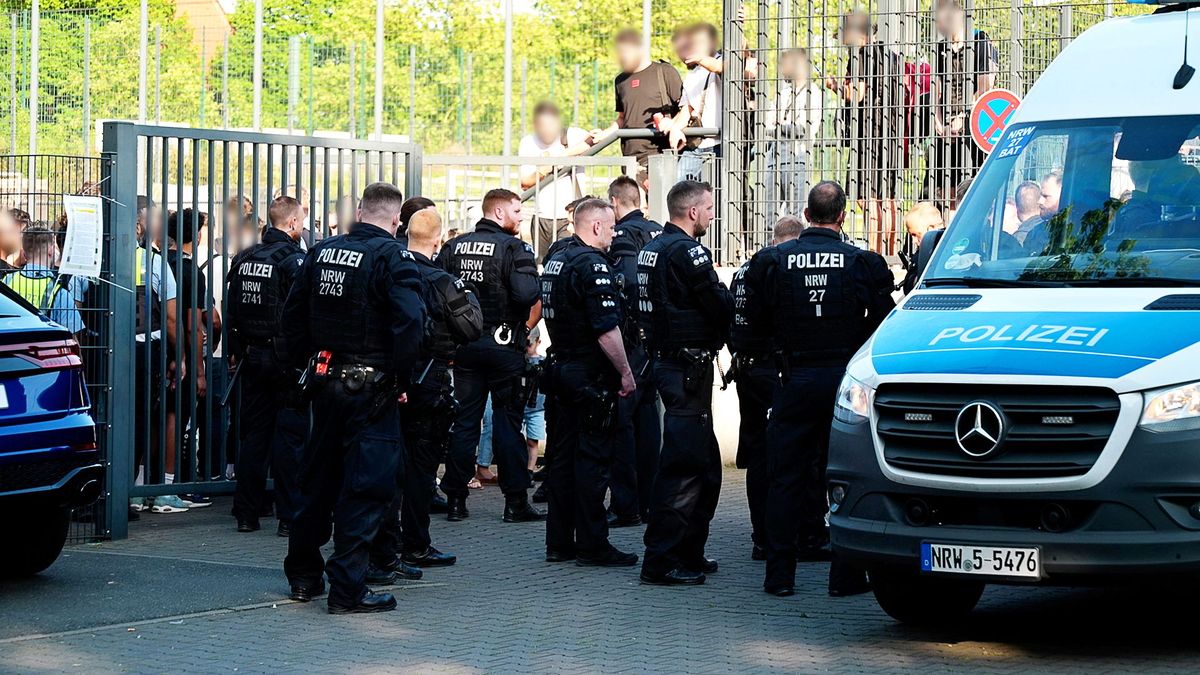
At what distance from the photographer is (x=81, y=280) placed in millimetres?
10352

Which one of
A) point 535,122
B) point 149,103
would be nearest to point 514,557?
point 535,122

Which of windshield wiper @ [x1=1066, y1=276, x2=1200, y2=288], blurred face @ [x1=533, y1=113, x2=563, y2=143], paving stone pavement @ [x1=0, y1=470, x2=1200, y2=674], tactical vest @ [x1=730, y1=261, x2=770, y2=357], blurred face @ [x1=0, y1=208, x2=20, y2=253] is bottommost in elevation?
paving stone pavement @ [x1=0, y1=470, x2=1200, y2=674]

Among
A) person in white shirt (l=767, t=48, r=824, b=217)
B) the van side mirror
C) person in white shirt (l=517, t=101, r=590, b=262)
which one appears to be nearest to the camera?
the van side mirror

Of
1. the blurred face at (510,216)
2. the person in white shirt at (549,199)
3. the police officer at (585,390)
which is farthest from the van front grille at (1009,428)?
the person in white shirt at (549,199)

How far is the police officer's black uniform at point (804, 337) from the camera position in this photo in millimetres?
8492

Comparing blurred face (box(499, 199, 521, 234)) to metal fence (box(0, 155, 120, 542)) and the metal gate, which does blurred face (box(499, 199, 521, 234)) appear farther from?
metal fence (box(0, 155, 120, 542))

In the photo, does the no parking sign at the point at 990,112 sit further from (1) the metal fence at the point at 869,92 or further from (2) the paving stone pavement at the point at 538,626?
(2) the paving stone pavement at the point at 538,626

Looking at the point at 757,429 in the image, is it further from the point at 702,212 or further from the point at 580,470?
the point at 702,212

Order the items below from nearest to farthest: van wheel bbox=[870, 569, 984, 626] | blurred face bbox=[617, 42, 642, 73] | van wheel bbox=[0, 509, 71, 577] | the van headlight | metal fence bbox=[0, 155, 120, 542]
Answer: the van headlight, van wheel bbox=[870, 569, 984, 626], van wheel bbox=[0, 509, 71, 577], metal fence bbox=[0, 155, 120, 542], blurred face bbox=[617, 42, 642, 73]

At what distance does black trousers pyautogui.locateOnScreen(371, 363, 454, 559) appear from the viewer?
875 cm

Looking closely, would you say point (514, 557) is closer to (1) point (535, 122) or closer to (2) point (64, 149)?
(1) point (535, 122)

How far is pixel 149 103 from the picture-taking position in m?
25.3

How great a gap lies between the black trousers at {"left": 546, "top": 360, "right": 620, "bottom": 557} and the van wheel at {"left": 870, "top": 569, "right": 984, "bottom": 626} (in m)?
2.15

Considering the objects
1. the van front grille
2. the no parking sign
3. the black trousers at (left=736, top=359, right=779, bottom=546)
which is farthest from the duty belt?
the no parking sign
